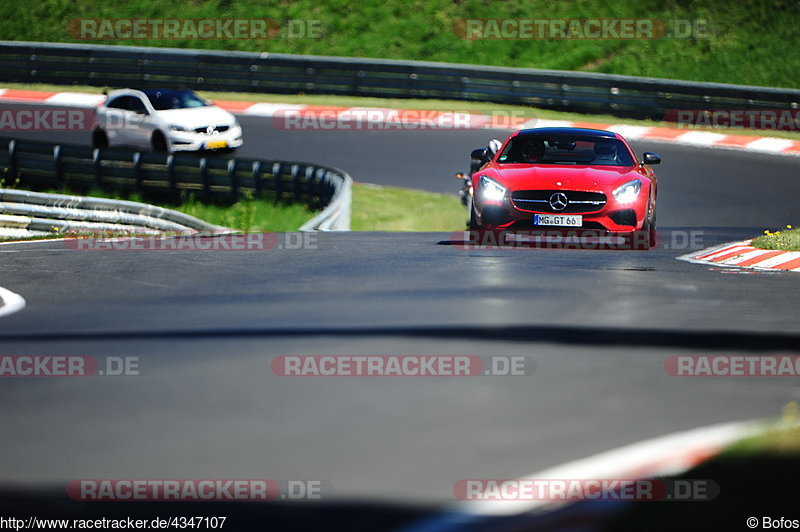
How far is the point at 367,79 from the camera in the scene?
2973 centimetres

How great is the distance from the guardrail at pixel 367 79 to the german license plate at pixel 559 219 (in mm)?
14695

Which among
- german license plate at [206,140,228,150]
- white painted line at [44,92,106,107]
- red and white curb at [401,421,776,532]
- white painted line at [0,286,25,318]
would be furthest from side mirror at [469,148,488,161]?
white painted line at [44,92,106,107]

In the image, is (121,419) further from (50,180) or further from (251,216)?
(50,180)

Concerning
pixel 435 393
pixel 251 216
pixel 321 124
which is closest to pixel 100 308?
pixel 435 393

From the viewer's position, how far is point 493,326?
781cm

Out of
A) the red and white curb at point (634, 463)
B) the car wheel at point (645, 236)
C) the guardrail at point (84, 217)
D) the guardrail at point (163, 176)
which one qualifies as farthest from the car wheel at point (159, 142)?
the red and white curb at point (634, 463)

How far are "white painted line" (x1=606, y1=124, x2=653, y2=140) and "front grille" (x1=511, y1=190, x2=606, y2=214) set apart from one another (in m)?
13.2

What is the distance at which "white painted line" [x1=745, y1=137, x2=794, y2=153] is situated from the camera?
23.2m

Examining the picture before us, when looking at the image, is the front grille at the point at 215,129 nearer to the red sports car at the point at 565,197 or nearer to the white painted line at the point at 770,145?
the white painted line at the point at 770,145

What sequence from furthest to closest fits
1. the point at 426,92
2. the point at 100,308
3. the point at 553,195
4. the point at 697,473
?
the point at 426,92 → the point at 553,195 → the point at 100,308 → the point at 697,473

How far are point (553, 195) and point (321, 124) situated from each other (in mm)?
15496

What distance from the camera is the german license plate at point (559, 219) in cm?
1178

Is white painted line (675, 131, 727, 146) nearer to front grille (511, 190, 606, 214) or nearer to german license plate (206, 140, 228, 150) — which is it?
german license plate (206, 140, 228, 150)

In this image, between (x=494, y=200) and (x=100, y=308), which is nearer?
(x=100, y=308)
